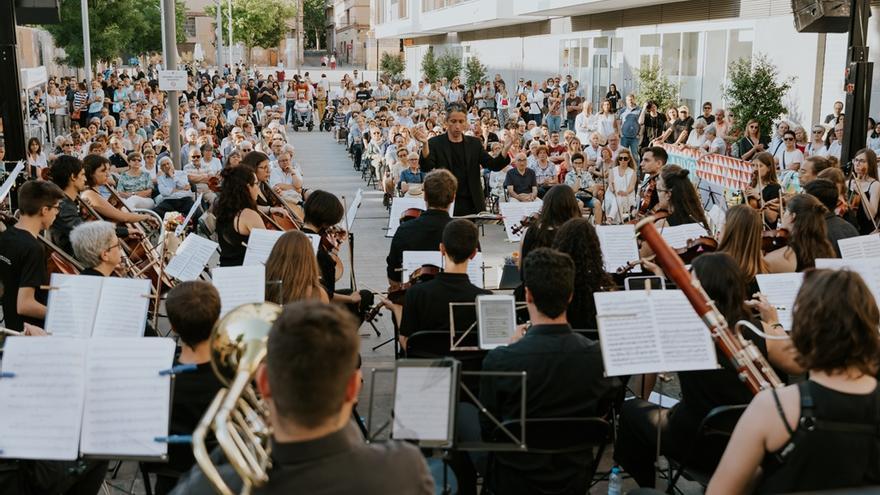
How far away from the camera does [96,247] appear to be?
575 centimetres

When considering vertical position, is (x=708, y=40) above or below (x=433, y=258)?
above

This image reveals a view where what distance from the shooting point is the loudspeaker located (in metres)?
12.0

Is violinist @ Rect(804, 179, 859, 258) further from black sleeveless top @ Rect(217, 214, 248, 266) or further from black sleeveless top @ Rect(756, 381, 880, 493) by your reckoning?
black sleeveless top @ Rect(217, 214, 248, 266)

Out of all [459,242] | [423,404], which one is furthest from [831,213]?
[423,404]

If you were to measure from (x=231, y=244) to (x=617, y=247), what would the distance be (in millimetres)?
3158

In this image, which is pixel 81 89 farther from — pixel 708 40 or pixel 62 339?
pixel 62 339

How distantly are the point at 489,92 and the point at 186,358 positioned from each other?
91.5ft

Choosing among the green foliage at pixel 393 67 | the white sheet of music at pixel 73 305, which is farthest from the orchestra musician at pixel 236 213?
the green foliage at pixel 393 67

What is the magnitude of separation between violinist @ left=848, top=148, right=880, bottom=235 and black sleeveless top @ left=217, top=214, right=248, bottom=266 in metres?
5.91

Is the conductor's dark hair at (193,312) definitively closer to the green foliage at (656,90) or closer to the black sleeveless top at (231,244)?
the black sleeveless top at (231,244)

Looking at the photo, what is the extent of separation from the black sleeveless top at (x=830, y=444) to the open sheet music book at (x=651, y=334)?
1.08m

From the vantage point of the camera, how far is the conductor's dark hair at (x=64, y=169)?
7.78m

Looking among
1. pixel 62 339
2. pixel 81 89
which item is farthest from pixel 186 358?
pixel 81 89

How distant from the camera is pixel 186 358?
157 inches
